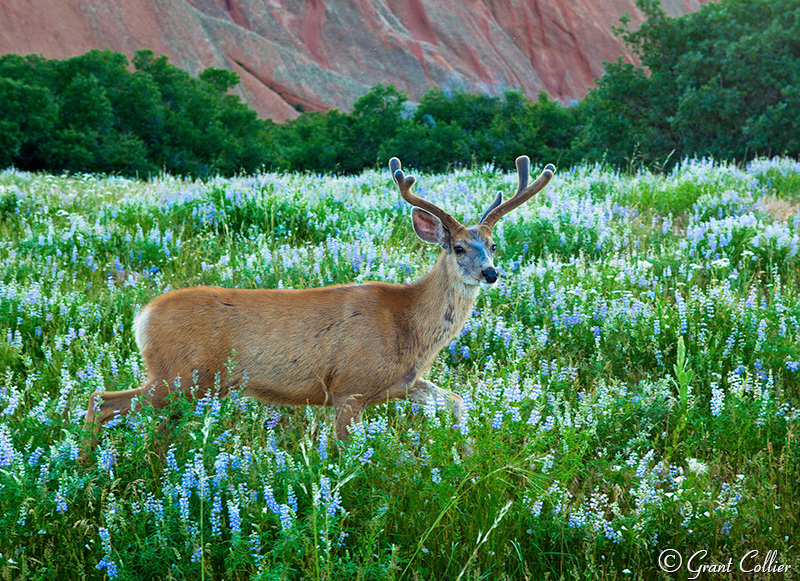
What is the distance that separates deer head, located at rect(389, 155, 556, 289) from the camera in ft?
13.5

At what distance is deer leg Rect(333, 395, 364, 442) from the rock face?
190ft

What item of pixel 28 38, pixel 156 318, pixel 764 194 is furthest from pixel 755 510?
pixel 28 38

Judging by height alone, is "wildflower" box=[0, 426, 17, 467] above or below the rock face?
below

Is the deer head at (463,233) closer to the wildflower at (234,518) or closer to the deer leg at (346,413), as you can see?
the deer leg at (346,413)

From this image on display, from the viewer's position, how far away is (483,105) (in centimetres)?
3731

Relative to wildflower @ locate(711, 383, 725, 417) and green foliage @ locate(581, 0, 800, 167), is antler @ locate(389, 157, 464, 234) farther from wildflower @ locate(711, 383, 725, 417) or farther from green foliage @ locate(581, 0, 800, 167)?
green foliage @ locate(581, 0, 800, 167)

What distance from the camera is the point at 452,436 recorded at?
3018mm

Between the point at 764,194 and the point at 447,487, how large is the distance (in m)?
7.56

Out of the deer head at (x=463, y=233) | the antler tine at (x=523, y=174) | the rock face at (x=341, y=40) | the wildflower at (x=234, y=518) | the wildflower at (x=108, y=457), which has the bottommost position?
the wildflower at (x=234, y=518)

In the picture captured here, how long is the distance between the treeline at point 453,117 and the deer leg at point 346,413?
40.7 feet

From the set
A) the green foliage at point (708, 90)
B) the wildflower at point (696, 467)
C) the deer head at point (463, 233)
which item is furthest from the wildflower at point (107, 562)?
the green foliage at point (708, 90)

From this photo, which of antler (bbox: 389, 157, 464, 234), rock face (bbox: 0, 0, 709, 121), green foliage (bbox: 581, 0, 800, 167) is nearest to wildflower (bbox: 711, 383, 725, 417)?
antler (bbox: 389, 157, 464, 234)

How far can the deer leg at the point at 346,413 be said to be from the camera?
369 cm

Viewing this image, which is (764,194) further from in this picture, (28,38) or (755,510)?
(28,38)
